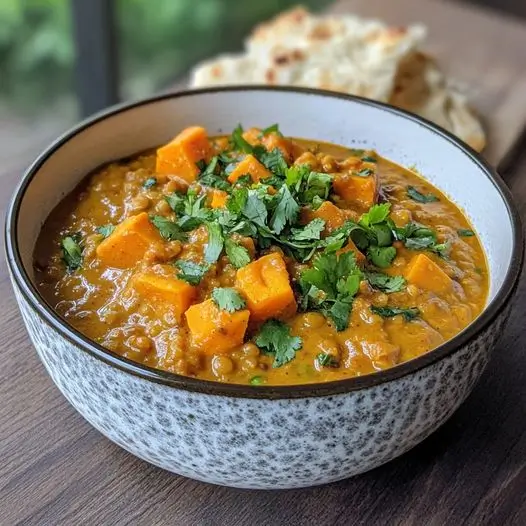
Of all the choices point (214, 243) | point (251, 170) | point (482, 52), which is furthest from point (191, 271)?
point (482, 52)

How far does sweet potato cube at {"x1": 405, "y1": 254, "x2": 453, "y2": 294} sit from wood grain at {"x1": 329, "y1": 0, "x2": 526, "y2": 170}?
4.16 ft

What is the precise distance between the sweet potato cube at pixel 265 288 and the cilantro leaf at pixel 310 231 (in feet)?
0.42

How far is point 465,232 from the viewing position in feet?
7.62

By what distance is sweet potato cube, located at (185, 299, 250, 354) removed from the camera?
1777 mm

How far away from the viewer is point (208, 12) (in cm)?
599

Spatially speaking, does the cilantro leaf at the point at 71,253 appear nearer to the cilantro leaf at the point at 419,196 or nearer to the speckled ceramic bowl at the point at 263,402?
the speckled ceramic bowl at the point at 263,402

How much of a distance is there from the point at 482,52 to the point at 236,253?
2.52 metres

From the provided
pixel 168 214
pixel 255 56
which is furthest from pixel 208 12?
pixel 168 214

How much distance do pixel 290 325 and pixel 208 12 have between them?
457 cm

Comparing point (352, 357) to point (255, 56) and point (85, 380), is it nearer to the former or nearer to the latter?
point (85, 380)

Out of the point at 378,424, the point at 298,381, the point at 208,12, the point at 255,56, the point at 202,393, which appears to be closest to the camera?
the point at 202,393

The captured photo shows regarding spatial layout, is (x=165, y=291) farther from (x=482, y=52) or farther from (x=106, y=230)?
(x=482, y=52)

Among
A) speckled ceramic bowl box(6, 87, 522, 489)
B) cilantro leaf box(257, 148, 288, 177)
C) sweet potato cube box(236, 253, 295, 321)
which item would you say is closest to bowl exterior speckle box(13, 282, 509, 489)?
speckled ceramic bowl box(6, 87, 522, 489)

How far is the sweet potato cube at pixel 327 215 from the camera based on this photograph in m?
2.08
